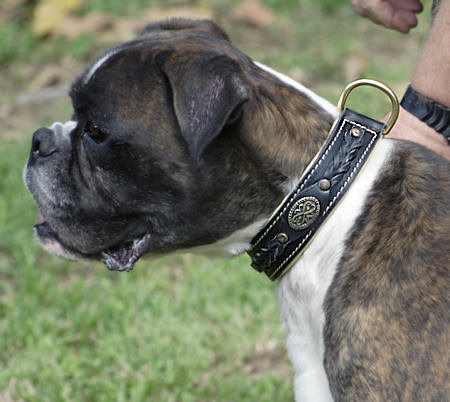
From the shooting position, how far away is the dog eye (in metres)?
2.57

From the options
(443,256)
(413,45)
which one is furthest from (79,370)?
(413,45)

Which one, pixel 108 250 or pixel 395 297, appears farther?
pixel 108 250

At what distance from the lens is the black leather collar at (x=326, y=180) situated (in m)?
2.40

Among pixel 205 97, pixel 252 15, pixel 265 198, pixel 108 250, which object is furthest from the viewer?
pixel 252 15

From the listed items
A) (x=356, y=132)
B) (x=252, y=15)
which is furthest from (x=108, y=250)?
(x=252, y=15)

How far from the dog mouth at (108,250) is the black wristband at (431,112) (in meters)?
1.19

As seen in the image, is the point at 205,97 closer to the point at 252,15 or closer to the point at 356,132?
the point at 356,132

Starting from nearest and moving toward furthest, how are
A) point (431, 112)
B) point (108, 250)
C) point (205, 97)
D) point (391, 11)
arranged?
point (205, 97), point (108, 250), point (431, 112), point (391, 11)

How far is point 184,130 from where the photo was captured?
2.31 meters

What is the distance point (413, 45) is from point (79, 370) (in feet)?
18.2

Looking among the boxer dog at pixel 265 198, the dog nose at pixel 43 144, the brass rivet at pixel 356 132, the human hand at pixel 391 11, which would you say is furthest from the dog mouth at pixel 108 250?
the human hand at pixel 391 11

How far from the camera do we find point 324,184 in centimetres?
240

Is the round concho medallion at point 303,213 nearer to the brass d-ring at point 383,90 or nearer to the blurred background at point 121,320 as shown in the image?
the brass d-ring at point 383,90

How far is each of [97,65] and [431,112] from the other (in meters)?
1.32
